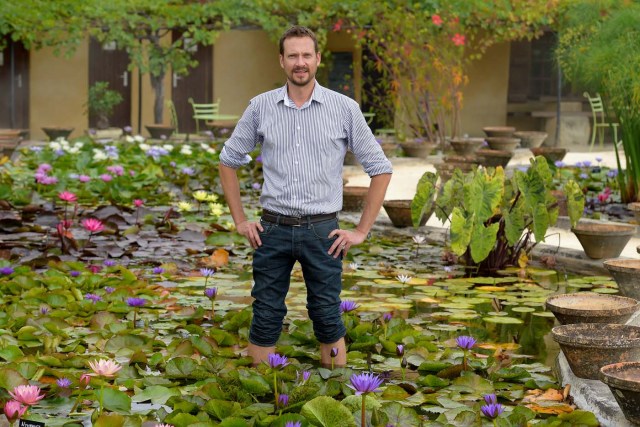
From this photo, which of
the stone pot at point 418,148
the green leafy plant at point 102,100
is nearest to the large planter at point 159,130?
the green leafy plant at point 102,100

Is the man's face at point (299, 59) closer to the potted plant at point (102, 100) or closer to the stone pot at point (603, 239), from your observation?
the stone pot at point (603, 239)

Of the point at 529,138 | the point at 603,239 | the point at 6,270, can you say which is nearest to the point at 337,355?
the point at 6,270

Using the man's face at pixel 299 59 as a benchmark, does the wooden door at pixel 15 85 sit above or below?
below

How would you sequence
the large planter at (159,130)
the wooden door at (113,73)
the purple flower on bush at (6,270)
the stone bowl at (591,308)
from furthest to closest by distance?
the wooden door at (113,73) < the large planter at (159,130) < the purple flower on bush at (6,270) < the stone bowl at (591,308)

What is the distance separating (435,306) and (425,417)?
215 cm

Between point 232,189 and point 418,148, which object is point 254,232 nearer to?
point 232,189

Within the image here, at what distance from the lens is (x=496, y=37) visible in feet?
59.1

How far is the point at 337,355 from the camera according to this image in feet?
15.4

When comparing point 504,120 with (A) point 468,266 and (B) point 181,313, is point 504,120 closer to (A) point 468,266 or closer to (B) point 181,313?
(A) point 468,266

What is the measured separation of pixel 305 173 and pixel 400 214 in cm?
475

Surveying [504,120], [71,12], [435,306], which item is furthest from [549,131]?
[435,306]

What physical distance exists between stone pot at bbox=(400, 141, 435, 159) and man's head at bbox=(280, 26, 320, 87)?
11176 mm

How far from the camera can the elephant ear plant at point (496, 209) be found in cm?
701

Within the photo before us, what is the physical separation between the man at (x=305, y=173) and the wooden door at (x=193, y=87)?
17.7m
